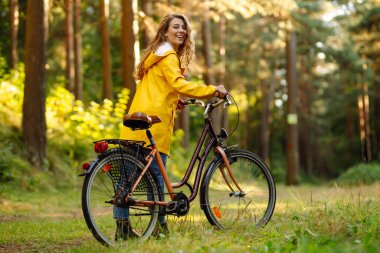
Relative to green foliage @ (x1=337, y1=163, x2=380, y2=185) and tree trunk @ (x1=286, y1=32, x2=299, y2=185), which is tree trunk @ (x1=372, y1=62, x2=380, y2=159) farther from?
green foliage @ (x1=337, y1=163, x2=380, y2=185)

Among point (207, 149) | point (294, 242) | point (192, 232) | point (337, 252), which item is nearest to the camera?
point (337, 252)

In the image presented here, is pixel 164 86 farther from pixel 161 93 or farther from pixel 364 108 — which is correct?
pixel 364 108

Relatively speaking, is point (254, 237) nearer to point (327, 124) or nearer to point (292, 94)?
point (292, 94)

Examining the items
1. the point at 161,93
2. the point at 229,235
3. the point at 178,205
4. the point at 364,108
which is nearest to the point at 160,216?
the point at 178,205

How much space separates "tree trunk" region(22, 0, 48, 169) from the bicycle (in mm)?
7066

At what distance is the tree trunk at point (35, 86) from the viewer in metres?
12.3

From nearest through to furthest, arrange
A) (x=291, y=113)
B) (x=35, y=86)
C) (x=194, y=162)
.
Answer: (x=194, y=162) < (x=35, y=86) < (x=291, y=113)

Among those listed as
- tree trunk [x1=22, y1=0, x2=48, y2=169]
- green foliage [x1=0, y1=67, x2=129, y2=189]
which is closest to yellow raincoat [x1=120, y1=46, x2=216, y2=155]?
green foliage [x1=0, y1=67, x2=129, y2=189]

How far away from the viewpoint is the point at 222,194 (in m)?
5.88

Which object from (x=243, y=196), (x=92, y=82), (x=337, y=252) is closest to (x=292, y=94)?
(x=92, y=82)

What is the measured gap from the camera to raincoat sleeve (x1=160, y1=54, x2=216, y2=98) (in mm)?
5402

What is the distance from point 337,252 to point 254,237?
1681 millimetres

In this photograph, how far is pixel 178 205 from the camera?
17.9 feet

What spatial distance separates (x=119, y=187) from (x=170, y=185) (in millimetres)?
557
